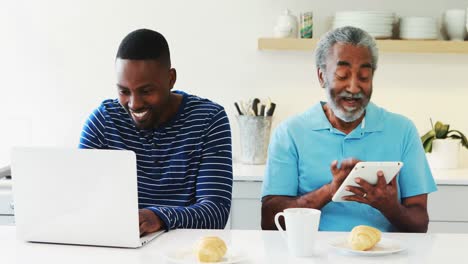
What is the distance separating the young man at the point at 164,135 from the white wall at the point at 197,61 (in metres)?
1.34

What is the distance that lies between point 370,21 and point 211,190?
1.54m

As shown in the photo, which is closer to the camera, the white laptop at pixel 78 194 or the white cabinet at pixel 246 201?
the white laptop at pixel 78 194

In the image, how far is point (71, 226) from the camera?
193 centimetres

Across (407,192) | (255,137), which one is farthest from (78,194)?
(255,137)

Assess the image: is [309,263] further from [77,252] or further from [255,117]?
[255,117]

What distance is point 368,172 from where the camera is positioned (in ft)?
6.87

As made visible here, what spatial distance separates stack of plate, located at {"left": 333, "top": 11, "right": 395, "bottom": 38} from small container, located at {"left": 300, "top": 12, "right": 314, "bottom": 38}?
0.36ft

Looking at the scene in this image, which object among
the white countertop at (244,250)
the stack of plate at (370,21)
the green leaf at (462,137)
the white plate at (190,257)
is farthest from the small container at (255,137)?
the white plate at (190,257)

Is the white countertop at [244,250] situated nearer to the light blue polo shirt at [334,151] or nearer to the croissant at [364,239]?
the croissant at [364,239]

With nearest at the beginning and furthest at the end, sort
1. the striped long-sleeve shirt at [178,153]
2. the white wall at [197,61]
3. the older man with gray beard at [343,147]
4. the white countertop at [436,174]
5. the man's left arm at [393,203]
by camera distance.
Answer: the man's left arm at [393,203], the striped long-sleeve shirt at [178,153], the older man with gray beard at [343,147], the white countertop at [436,174], the white wall at [197,61]

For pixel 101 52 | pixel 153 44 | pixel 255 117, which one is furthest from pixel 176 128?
pixel 101 52

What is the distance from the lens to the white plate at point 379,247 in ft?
6.11

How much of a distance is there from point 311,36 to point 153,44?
150 cm

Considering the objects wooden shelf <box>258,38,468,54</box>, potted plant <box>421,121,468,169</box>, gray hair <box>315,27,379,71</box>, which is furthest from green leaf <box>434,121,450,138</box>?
gray hair <box>315,27,379,71</box>
